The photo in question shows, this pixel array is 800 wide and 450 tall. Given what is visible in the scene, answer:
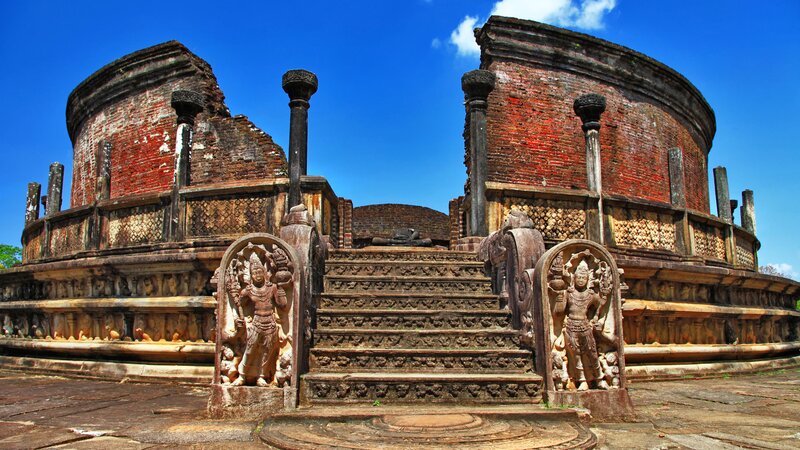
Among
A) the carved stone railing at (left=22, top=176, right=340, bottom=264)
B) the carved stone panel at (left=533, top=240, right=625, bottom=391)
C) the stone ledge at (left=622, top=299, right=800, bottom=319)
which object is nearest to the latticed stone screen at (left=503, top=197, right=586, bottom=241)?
the stone ledge at (left=622, top=299, right=800, bottom=319)

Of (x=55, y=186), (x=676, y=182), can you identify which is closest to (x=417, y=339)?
(x=676, y=182)

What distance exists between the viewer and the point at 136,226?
Answer: 7.68 m

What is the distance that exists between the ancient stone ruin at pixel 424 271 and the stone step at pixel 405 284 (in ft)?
0.07

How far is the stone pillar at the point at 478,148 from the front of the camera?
682cm

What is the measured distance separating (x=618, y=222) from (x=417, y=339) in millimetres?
3686

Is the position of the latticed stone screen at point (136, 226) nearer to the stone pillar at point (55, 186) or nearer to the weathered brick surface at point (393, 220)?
the stone pillar at point (55, 186)

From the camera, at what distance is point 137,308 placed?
271 inches

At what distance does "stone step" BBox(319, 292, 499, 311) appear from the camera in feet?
17.3

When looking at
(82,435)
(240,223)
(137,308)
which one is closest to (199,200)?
(240,223)

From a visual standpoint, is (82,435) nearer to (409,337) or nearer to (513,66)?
(409,337)

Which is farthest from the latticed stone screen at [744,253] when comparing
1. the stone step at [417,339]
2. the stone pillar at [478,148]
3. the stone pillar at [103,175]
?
the stone pillar at [103,175]

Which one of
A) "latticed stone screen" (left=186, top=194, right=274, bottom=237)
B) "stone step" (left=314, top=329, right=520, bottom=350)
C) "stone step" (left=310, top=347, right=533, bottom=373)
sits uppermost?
"latticed stone screen" (left=186, top=194, right=274, bottom=237)

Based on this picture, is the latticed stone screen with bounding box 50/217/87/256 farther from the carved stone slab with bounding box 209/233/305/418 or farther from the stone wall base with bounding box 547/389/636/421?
the stone wall base with bounding box 547/389/636/421

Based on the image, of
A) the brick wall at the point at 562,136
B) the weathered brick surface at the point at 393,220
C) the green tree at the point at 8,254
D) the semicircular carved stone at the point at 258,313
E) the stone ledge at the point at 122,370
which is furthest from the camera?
the green tree at the point at 8,254
